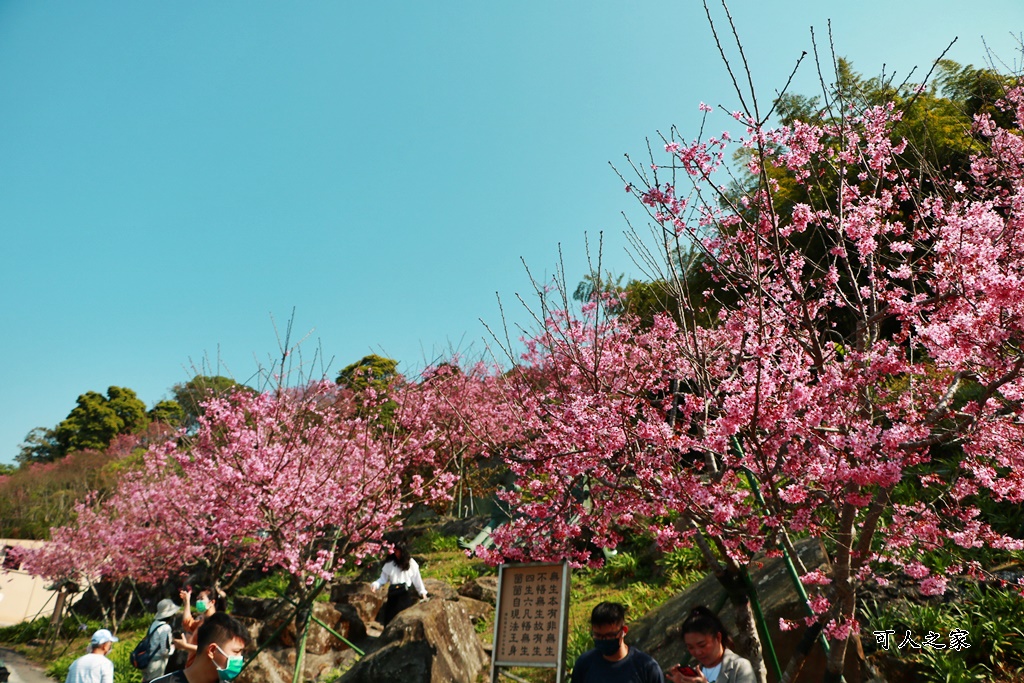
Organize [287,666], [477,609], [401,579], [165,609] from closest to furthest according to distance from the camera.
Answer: [165,609] → [401,579] → [287,666] → [477,609]

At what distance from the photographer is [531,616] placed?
225 inches

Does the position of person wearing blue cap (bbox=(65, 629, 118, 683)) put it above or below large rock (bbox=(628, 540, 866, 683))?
below

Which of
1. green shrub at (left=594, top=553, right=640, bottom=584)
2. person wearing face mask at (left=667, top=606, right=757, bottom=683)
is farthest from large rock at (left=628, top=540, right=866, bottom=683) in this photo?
green shrub at (left=594, top=553, right=640, bottom=584)

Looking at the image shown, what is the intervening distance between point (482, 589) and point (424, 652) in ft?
14.5

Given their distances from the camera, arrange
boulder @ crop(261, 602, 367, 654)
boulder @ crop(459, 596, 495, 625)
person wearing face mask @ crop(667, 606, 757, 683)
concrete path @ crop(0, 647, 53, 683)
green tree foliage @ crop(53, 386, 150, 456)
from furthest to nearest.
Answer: green tree foliage @ crop(53, 386, 150, 456), concrete path @ crop(0, 647, 53, 683), boulder @ crop(459, 596, 495, 625), boulder @ crop(261, 602, 367, 654), person wearing face mask @ crop(667, 606, 757, 683)

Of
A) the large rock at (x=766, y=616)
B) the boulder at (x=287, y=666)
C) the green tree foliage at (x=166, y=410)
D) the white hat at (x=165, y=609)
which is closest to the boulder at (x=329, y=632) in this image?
the boulder at (x=287, y=666)

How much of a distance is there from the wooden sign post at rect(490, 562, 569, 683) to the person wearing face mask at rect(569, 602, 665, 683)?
1079 mm

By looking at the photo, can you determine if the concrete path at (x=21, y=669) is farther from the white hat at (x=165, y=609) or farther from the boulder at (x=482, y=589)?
the white hat at (x=165, y=609)

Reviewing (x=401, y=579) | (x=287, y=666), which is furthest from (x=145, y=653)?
(x=401, y=579)

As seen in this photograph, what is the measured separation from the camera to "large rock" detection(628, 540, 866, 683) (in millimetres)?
5535

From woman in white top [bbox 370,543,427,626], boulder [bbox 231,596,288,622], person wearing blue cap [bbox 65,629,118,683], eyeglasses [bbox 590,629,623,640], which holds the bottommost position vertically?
boulder [bbox 231,596,288,622]

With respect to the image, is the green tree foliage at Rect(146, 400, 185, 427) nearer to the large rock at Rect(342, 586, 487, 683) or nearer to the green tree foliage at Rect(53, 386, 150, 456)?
the green tree foliage at Rect(53, 386, 150, 456)

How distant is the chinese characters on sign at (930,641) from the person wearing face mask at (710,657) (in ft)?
8.78

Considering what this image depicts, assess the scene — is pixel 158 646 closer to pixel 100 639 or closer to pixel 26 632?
pixel 100 639
